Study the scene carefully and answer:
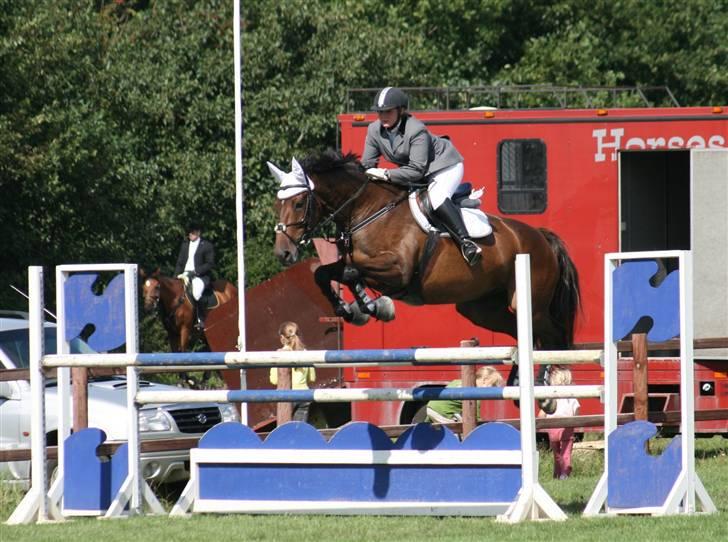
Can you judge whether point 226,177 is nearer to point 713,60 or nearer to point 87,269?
point 713,60

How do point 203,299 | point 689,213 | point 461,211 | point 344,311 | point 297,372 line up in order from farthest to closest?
1. point 203,299
2. point 689,213
3. point 297,372
4. point 461,211
5. point 344,311

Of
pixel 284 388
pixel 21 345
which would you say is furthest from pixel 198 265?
pixel 284 388

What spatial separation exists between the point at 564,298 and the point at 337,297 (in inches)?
89.0

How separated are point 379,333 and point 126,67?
39.0 feet

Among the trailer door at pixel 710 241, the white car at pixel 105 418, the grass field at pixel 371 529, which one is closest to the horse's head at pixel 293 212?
the grass field at pixel 371 529

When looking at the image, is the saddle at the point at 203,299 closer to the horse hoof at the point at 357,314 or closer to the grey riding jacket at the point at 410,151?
the grey riding jacket at the point at 410,151

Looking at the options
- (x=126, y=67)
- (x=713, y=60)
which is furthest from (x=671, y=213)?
(x=713, y=60)

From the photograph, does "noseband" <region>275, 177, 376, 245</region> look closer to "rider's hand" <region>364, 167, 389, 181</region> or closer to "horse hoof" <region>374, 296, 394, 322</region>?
"rider's hand" <region>364, 167, 389, 181</region>

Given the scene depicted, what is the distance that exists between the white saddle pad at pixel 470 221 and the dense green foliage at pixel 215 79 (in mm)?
9540

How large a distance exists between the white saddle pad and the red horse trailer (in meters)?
3.88

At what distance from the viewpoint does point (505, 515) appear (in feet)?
26.1

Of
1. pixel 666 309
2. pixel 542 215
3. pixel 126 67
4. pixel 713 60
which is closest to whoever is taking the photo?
pixel 666 309

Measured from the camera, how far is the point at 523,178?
46.5 feet

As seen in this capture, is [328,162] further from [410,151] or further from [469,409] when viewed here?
[469,409]
